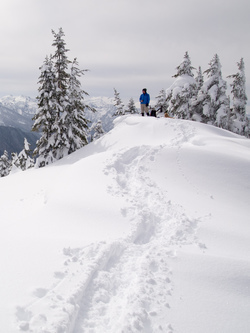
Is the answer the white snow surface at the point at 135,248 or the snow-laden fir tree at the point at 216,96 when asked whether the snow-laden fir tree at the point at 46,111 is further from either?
the snow-laden fir tree at the point at 216,96

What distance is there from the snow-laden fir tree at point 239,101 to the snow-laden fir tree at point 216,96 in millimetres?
2565

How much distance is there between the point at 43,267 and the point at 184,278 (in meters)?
2.84

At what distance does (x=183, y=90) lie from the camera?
23.2 meters

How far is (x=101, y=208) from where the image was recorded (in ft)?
22.4

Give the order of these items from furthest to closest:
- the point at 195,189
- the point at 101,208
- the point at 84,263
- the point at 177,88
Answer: the point at 177,88, the point at 195,189, the point at 101,208, the point at 84,263

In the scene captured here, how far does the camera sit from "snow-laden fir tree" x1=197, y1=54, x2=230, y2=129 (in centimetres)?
2288

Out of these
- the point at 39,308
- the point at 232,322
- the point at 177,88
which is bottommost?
the point at 232,322

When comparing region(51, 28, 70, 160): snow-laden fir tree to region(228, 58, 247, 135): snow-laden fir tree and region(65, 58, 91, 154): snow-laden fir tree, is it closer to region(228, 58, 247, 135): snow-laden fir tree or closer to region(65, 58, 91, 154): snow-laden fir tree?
region(65, 58, 91, 154): snow-laden fir tree

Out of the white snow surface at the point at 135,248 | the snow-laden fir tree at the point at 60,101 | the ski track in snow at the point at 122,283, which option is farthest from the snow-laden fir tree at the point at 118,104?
the ski track in snow at the point at 122,283

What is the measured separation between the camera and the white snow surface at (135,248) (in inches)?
141

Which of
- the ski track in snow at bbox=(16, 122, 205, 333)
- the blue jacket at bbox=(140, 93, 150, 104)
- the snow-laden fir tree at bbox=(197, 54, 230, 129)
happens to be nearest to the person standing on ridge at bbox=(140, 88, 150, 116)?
the blue jacket at bbox=(140, 93, 150, 104)

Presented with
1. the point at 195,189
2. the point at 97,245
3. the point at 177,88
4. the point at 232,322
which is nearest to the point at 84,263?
the point at 97,245

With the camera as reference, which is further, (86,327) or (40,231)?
(40,231)

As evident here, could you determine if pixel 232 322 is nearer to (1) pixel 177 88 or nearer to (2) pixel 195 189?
(2) pixel 195 189
